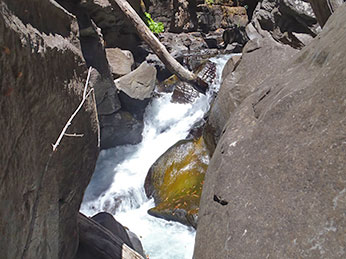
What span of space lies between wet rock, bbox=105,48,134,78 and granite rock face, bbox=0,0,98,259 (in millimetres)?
6747

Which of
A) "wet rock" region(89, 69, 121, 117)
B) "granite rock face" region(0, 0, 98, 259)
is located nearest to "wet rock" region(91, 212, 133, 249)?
"granite rock face" region(0, 0, 98, 259)

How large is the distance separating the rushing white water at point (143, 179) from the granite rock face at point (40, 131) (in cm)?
300

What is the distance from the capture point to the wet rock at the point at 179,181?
562 centimetres

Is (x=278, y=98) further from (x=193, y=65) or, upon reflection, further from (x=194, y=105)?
(x=193, y=65)

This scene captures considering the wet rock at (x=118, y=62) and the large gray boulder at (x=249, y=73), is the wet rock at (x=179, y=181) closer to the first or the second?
the large gray boulder at (x=249, y=73)

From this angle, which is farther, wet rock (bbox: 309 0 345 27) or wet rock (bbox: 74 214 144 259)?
wet rock (bbox: 309 0 345 27)

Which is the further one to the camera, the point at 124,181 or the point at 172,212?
the point at 124,181

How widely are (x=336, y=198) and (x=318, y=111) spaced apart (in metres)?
0.66

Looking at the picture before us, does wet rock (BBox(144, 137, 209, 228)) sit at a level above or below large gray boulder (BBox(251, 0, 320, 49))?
above

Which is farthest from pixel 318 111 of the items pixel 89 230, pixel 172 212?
pixel 172 212

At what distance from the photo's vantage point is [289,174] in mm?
2043

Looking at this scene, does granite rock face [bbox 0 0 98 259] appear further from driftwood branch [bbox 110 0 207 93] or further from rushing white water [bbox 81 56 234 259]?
driftwood branch [bbox 110 0 207 93]

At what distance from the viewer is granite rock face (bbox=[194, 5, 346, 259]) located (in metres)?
1.74

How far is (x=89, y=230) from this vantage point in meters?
3.28
